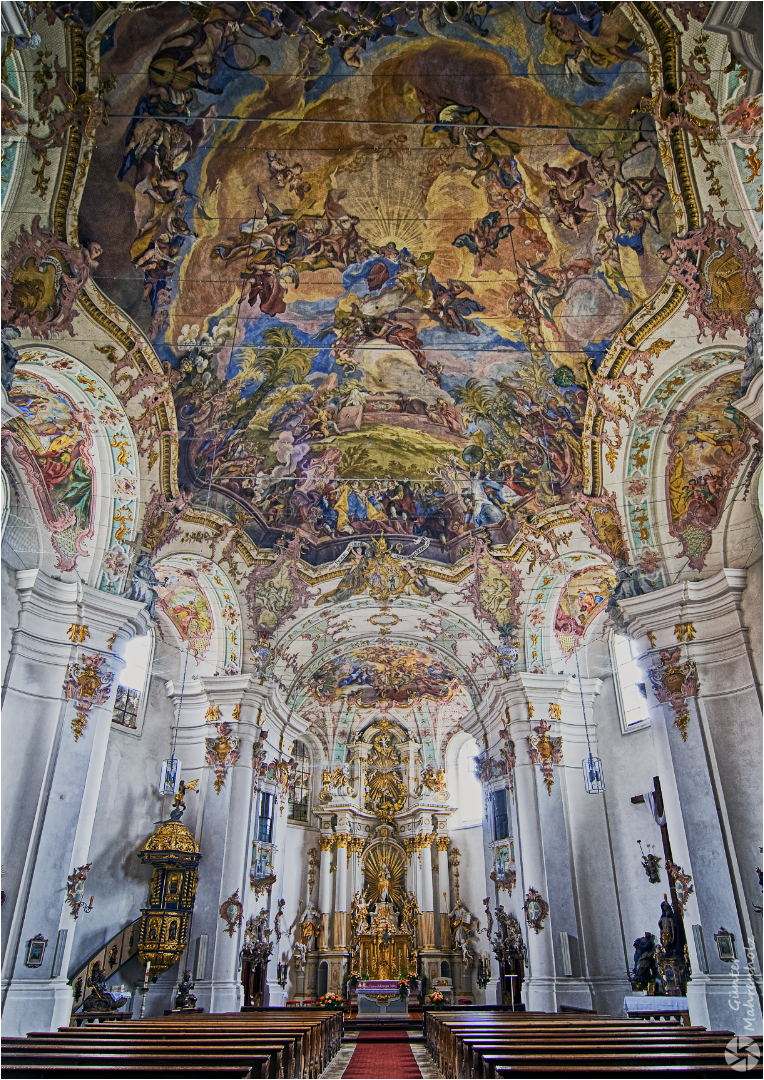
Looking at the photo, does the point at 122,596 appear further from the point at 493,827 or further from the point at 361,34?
the point at 493,827

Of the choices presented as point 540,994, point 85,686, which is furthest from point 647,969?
point 85,686

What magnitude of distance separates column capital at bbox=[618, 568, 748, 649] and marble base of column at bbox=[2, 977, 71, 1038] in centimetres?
975

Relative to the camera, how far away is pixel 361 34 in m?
9.43

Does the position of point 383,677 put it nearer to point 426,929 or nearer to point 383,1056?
point 426,929

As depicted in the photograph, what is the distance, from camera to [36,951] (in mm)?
9836

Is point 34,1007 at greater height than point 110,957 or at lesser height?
lesser

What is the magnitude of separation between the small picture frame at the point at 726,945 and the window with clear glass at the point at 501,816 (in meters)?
9.27

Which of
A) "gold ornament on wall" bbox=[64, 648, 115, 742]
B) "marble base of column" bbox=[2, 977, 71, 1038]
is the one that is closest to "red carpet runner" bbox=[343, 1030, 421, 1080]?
"marble base of column" bbox=[2, 977, 71, 1038]

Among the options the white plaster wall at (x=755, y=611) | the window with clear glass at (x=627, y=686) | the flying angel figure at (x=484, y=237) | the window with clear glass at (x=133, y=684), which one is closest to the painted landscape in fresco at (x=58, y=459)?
the window with clear glass at (x=133, y=684)

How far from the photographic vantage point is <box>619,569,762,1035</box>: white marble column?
9766mm

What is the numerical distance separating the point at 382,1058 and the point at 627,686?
9.30m

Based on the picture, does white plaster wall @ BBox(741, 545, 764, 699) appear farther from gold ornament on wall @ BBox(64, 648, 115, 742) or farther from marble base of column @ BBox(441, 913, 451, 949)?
marble base of column @ BBox(441, 913, 451, 949)

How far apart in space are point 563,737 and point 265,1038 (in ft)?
38.8

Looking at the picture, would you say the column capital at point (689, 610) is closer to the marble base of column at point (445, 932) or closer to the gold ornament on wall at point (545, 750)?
the gold ornament on wall at point (545, 750)
